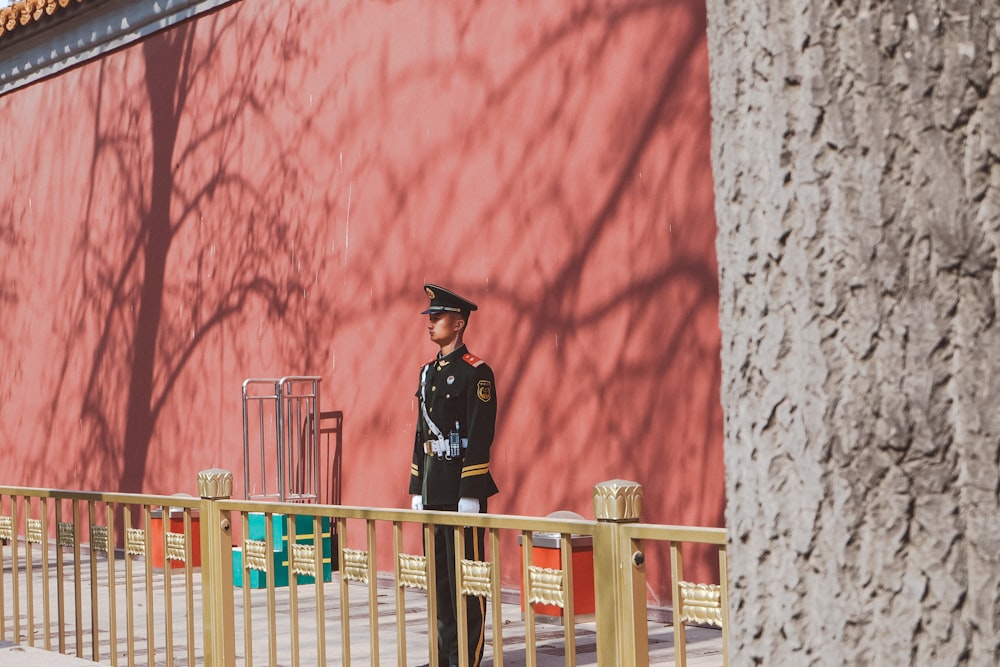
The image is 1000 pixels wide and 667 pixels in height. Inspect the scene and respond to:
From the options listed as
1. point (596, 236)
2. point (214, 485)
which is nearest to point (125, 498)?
point (214, 485)

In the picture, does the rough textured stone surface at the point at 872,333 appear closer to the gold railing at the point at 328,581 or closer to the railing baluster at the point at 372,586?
the gold railing at the point at 328,581

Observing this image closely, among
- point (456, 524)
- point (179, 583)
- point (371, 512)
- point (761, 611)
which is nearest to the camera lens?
point (761, 611)

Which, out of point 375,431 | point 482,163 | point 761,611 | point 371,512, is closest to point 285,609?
point 375,431

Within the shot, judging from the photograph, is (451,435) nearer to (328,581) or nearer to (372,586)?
(372,586)

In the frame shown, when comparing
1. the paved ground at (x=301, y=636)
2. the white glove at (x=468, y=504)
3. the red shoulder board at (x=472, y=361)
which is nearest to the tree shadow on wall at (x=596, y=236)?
the paved ground at (x=301, y=636)

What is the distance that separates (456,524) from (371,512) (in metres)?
0.33

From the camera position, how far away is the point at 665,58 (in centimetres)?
686

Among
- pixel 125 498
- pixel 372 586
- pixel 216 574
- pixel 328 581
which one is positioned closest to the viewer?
pixel 372 586

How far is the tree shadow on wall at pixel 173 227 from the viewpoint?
9578 millimetres

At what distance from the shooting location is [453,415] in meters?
5.50

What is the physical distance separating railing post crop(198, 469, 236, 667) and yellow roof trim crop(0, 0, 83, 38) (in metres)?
7.69

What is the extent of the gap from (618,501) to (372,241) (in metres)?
5.67

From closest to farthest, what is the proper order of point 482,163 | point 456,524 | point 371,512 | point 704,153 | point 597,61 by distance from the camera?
point 456,524 → point 371,512 → point 704,153 → point 597,61 → point 482,163

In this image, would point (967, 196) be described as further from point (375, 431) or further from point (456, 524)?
point (375, 431)
